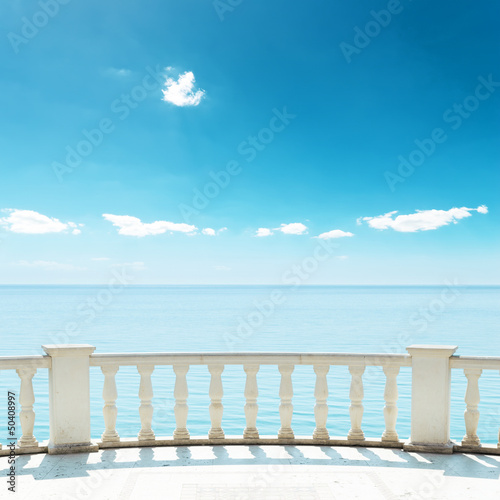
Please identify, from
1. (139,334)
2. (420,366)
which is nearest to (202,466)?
(420,366)

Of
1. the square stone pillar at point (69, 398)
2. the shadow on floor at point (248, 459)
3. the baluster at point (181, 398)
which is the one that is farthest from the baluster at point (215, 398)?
the square stone pillar at point (69, 398)

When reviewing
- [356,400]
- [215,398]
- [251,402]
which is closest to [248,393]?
[251,402]

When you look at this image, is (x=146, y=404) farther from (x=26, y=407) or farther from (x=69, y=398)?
(x=26, y=407)

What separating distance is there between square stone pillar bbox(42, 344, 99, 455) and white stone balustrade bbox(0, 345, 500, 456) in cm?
1

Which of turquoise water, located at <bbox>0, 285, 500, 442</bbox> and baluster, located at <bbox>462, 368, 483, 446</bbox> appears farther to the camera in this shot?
turquoise water, located at <bbox>0, 285, 500, 442</bbox>

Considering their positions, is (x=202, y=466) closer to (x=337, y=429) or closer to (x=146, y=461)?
(x=146, y=461)

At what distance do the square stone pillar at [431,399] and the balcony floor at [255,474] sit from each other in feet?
0.56

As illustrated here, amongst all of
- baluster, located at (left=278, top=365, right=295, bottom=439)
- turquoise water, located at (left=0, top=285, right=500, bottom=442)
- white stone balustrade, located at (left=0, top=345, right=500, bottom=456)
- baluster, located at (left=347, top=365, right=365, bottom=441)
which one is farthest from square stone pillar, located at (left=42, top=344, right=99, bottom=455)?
turquoise water, located at (left=0, top=285, right=500, bottom=442)

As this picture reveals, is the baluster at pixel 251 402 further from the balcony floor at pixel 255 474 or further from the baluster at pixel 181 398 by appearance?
the baluster at pixel 181 398

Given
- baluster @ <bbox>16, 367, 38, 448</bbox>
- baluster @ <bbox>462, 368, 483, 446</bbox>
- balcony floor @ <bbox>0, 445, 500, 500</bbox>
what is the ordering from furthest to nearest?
1. baluster @ <bbox>462, 368, 483, 446</bbox>
2. baluster @ <bbox>16, 367, 38, 448</bbox>
3. balcony floor @ <bbox>0, 445, 500, 500</bbox>

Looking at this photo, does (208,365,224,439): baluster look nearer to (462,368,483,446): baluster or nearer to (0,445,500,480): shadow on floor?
(0,445,500,480): shadow on floor

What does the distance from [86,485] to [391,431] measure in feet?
10.9

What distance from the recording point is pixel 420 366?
6078mm

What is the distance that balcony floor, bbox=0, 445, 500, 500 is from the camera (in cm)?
486
